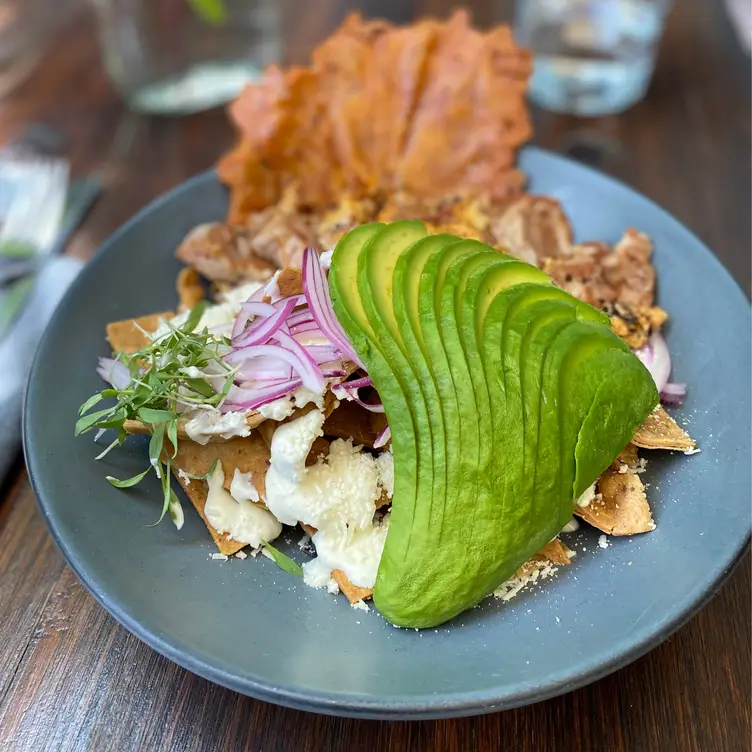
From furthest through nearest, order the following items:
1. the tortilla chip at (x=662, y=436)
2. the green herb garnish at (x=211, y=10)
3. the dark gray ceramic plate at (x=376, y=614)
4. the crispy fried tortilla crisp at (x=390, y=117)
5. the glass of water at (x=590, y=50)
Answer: the glass of water at (x=590, y=50)
the green herb garnish at (x=211, y=10)
the crispy fried tortilla crisp at (x=390, y=117)
the tortilla chip at (x=662, y=436)
the dark gray ceramic plate at (x=376, y=614)

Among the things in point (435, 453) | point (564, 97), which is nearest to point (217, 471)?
point (435, 453)

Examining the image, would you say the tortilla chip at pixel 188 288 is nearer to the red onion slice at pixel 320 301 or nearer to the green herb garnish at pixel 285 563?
the red onion slice at pixel 320 301

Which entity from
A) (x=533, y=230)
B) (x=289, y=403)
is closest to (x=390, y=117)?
(x=533, y=230)

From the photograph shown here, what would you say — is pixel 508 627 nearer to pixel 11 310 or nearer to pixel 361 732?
pixel 361 732

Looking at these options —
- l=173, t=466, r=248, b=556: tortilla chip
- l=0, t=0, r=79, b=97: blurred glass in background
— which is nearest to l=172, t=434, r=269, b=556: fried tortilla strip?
l=173, t=466, r=248, b=556: tortilla chip

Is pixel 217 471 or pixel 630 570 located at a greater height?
pixel 217 471

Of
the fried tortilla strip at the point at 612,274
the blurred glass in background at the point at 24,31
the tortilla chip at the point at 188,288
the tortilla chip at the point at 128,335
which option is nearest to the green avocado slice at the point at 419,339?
the fried tortilla strip at the point at 612,274

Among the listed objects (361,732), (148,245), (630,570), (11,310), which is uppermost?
(148,245)
